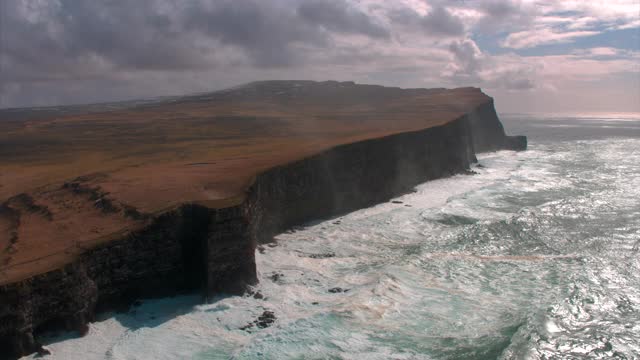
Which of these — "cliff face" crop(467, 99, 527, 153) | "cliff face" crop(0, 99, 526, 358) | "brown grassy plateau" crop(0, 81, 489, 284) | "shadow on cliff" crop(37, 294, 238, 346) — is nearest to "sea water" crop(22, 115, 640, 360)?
"shadow on cliff" crop(37, 294, 238, 346)

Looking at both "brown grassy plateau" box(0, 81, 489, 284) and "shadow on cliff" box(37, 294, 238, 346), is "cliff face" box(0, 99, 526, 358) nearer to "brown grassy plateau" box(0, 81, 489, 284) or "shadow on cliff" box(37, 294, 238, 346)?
"shadow on cliff" box(37, 294, 238, 346)

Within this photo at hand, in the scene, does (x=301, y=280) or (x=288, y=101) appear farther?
(x=288, y=101)

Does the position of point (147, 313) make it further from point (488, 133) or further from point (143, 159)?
point (488, 133)

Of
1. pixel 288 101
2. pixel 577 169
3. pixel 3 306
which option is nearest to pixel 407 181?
pixel 577 169

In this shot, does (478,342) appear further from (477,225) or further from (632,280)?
(477,225)

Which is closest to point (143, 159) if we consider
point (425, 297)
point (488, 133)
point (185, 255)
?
point (185, 255)

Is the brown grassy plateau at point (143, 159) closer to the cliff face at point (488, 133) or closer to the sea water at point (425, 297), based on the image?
the cliff face at point (488, 133)

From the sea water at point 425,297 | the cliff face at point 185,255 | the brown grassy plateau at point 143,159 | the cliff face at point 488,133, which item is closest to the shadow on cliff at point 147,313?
the sea water at point 425,297
